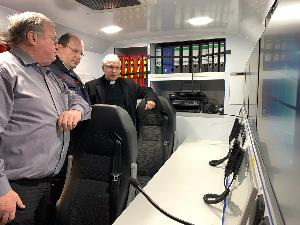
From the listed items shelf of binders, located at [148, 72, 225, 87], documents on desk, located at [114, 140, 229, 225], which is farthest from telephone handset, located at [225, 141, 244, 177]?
shelf of binders, located at [148, 72, 225, 87]

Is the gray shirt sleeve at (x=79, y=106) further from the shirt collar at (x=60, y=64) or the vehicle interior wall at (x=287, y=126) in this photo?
the vehicle interior wall at (x=287, y=126)

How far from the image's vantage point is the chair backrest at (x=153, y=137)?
2299mm

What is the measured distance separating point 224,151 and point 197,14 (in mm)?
1365

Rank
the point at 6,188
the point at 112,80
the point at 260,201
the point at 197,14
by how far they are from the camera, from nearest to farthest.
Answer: the point at 260,201
the point at 6,188
the point at 112,80
the point at 197,14

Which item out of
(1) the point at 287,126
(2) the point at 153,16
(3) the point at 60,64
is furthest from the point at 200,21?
(1) the point at 287,126

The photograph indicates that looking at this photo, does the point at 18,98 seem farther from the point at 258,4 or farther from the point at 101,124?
the point at 258,4

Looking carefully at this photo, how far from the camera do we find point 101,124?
1202mm

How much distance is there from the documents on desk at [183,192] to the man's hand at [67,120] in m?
0.38

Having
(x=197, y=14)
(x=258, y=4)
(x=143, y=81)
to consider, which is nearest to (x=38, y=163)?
(x=258, y=4)

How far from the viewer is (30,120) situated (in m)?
1.00

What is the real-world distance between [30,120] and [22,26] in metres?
0.36

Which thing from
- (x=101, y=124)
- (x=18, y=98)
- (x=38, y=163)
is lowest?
(x=38, y=163)

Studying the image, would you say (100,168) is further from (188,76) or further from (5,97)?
(188,76)

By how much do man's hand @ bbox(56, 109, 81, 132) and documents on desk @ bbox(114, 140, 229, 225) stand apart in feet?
1.26
